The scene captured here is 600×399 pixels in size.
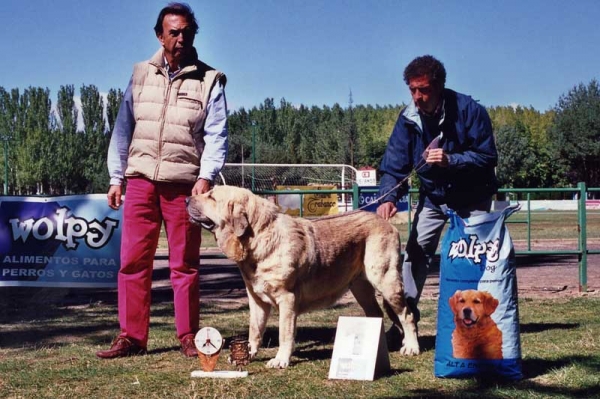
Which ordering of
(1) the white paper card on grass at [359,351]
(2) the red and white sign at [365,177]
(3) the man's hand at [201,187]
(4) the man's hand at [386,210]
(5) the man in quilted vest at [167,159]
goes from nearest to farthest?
(1) the white paper card on grass at [359,351] < (3) the man's hand at [201,187] < (5) the man in quilted vest at [167,159] < (4) the man's hand at [386,210] < (2) the red and white sign at [365,177]

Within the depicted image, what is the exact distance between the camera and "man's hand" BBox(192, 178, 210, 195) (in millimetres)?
5285

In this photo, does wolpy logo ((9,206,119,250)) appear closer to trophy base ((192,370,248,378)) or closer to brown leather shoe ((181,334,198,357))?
brown leather shoe ((181,334,198,357))

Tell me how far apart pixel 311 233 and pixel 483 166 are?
1.31 metres

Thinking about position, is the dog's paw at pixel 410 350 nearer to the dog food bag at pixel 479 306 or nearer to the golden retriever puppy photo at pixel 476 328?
the dog food bag at pixel 479 306

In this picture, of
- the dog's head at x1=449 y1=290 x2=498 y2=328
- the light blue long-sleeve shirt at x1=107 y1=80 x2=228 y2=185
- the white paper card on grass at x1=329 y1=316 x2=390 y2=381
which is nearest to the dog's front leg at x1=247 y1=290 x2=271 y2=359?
the white paper card on grass at x1=329 y1=316 x2=390 y2=381

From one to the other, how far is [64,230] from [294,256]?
5063 mm

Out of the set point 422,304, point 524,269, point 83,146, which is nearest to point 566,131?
point 83,146

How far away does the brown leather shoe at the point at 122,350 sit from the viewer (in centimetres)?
542

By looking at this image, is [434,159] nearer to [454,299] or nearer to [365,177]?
[454,299]

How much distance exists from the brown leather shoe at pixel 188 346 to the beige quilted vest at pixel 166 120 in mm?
1181

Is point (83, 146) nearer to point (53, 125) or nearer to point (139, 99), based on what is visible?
point (53, 125)

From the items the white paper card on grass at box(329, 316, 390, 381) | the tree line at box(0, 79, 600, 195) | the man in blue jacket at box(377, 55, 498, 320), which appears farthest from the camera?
the tree line at box(0, 79, 600, 195)

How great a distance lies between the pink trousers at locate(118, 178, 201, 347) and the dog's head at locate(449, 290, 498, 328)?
6.58 ft

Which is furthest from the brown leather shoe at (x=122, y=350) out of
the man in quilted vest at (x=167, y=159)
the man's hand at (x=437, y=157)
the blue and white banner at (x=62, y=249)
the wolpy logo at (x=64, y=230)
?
the wolpy logo at (x=64, y=230)
